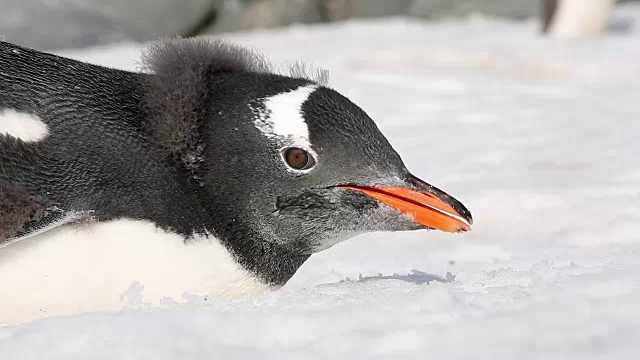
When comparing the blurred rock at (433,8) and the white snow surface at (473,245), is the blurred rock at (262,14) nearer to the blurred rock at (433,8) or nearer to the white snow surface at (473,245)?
the blurred rock at (433,8)

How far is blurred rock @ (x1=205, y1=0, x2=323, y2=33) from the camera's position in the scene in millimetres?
9758

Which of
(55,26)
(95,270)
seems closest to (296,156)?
(95,270)

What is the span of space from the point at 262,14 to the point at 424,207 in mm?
8313

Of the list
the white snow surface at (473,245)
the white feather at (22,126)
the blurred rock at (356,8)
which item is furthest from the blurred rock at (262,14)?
the white feather at (22,126)

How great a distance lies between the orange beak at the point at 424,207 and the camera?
1.84m

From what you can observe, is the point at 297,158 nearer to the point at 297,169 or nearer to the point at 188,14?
the point at 297,169

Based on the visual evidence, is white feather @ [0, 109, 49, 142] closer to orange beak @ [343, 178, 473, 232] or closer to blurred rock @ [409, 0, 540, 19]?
orange beak @ [343, 178, 473, 232]

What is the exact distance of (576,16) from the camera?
7.48 metres

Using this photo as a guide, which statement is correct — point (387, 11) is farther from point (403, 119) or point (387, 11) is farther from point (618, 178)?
point (618, 178)

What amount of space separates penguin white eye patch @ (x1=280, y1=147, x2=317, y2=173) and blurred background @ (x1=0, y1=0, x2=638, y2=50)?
19.3 feet

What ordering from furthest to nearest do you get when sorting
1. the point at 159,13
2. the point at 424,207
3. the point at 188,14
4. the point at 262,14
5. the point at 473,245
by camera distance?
the point at 262,14
the point at 188,14
the point at 159,13
the point at 473,245
the point at 424,207

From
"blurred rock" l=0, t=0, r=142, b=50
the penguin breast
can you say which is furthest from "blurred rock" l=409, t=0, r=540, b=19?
the penguin breast

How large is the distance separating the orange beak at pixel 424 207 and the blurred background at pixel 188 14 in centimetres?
593

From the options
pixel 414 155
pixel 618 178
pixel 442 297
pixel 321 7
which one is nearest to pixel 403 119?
pixel 414 155
